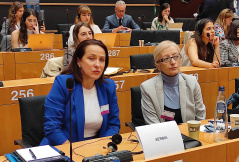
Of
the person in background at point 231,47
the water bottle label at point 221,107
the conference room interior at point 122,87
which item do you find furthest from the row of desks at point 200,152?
the person in background at point 231,47

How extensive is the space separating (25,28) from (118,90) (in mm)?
2925

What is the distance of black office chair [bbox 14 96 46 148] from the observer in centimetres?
272

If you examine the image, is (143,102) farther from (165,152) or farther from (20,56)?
(20,56)

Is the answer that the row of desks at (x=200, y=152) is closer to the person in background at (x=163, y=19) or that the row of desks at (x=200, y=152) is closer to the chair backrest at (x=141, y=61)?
the chair backrest at (x=141, y=61)

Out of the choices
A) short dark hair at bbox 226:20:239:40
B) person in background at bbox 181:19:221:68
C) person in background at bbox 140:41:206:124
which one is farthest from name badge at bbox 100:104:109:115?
short dark hair at bbox 226:20:239:40

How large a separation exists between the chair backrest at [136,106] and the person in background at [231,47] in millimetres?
2312

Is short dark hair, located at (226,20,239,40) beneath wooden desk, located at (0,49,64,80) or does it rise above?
above

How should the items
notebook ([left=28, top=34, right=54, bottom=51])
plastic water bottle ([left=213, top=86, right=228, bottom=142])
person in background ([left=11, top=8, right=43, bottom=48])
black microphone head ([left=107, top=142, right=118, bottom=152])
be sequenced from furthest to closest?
person in background ([left=11, top=8, right=43, bottom=48]), notebook ([left=28, top=34, right=54, bottom=51]), plastic water bottle ([left=213, top=86, right=228, bottom=142]), black microphone head ([left=107, top=142, right=118, bottom=152])

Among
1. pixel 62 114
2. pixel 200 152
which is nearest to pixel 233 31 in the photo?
pixel 62 114

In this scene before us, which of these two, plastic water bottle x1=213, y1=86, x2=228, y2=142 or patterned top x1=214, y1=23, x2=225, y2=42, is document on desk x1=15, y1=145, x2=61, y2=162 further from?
patterned top x1=214, y1=23, x2=225, y2=42

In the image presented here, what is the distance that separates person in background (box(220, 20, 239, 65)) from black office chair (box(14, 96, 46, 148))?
122 inches

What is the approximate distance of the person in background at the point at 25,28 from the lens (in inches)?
244

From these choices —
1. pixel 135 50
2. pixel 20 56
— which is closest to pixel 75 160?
pixel 20 56

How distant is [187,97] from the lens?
299 centimetres
